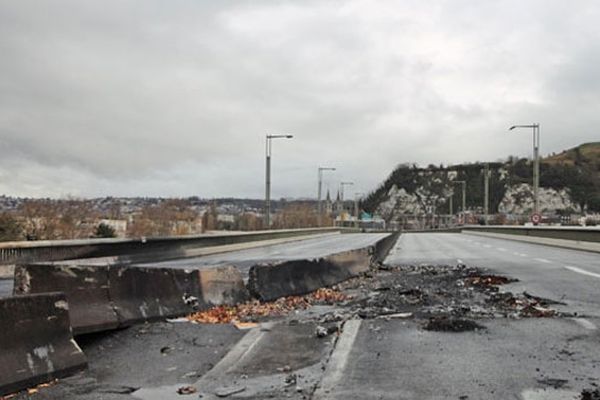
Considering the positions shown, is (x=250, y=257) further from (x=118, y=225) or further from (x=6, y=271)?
(x=118, y=225)

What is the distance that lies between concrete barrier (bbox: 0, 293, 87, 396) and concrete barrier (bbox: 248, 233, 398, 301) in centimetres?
556

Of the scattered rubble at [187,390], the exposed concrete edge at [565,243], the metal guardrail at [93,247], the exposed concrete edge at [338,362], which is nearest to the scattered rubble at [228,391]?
the scattered rubble at [187,390]

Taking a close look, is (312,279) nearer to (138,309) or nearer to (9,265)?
(138,309)

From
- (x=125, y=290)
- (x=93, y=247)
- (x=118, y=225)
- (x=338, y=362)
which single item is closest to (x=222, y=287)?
(x=125, y=290)

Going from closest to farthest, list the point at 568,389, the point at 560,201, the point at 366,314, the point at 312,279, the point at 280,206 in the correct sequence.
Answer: the point at 568,389 → the point at 366,314 → the point at 312,279 → the point at 280,206 → the point at 560,201

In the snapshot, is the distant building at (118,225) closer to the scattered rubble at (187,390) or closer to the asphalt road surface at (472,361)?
the asphalt road surface at (472,361)

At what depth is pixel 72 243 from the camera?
2108 centimetres

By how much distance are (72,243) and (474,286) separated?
1223 centimetres

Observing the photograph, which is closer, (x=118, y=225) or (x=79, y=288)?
(x=79, y=288)

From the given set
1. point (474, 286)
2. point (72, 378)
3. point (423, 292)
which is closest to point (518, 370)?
point (72, 378)

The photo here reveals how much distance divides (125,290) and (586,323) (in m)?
6.39

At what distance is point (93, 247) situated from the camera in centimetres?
2252

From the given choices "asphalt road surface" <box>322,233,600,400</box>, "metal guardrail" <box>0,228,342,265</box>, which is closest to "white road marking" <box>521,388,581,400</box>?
"asphalt road surface" <box>322,233,600,400</box>

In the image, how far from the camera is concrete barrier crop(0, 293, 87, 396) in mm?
6355
